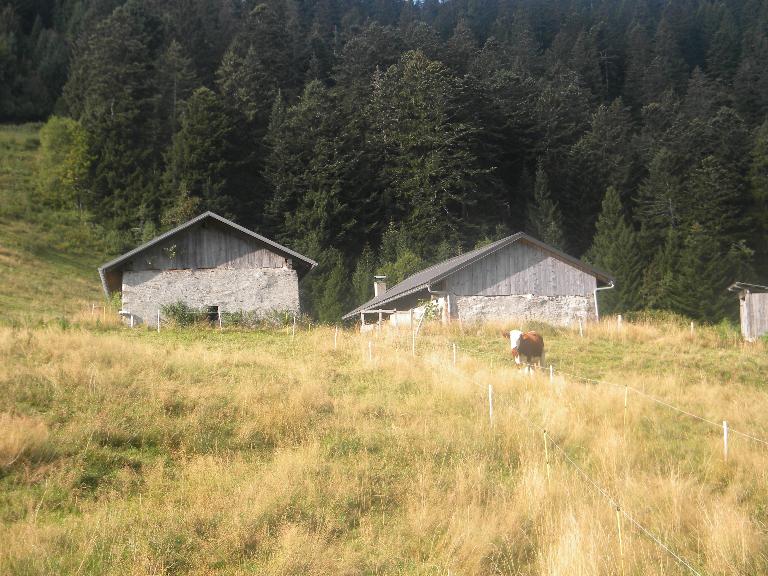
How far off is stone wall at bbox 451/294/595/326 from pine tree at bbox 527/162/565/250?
20970mm

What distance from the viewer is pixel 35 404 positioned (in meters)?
10.7

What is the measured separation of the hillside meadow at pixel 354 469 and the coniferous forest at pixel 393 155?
29479mm

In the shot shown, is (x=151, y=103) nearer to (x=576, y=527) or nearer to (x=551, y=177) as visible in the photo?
(x=551, y=177)

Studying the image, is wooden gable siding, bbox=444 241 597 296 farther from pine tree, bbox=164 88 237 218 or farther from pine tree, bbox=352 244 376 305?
pine tree, bbox=164 88 237 218

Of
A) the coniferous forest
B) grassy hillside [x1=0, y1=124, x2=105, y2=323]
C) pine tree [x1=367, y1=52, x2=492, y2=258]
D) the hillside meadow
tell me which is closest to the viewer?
the hillside meadow

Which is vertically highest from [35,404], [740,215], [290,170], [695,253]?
[290,170]

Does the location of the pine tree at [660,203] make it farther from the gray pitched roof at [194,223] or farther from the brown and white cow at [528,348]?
the brown and white cow at [528,348]

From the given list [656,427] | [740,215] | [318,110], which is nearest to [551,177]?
[740,215]

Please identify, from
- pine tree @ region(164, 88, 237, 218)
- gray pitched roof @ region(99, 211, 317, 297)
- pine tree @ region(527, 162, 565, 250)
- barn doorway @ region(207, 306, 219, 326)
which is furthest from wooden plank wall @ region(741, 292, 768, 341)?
pine tree @ region(164, 88, 237, 218)

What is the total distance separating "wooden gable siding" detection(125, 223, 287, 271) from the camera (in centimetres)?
3039

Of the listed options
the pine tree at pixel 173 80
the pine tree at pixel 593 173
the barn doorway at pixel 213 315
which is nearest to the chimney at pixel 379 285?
the barn doorway at pixel 213 315

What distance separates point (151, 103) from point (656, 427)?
57164mm

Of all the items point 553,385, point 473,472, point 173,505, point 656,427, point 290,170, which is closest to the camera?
point 173,505

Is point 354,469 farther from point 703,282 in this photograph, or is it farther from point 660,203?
point 660,203
